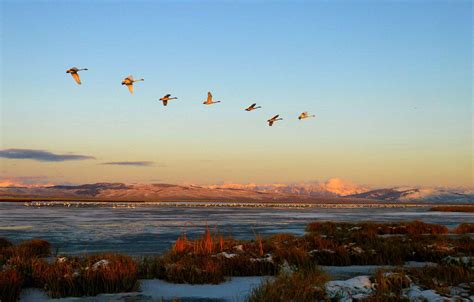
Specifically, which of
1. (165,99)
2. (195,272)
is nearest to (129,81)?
(165,99)

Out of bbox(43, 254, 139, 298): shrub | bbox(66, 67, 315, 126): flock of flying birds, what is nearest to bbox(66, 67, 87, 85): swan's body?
bbox(66, 67, 315, 126): flock of flying birds

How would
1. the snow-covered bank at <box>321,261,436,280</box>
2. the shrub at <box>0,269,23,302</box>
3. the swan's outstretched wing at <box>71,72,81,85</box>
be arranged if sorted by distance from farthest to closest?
the swan's outstretched wing at <box>71,72,81,85</box> < the snow-covered bank at <box>321,261,436,280</box> < the shrub at <box>0,269,23,302</box>

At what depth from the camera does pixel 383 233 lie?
24328 mm

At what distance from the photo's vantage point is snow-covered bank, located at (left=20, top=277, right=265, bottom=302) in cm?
839

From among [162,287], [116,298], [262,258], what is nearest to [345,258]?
[262,258]

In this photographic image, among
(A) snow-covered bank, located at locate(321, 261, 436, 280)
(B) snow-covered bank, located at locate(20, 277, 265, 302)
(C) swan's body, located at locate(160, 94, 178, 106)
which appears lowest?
(A) snow-covered bank, located at locate(321, 261, 436, 280)

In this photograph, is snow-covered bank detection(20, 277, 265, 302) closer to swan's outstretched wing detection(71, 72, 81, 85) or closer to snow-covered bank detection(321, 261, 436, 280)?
snow-covered bank detection(321, 261, 436, 280)

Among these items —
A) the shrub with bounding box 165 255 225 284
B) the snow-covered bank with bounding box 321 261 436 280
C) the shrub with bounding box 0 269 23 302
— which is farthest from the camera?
the snow-covered bank with bounding box 321 261 436 280

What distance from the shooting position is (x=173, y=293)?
8961 mm

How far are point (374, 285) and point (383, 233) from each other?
16.8 m

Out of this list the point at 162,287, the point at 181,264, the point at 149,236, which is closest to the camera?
the point at 162,287

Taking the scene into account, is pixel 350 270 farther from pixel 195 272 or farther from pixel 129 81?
pixel 129 81

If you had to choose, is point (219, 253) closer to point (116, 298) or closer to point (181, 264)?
point (181, 264)

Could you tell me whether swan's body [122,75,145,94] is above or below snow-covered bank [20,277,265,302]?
above
